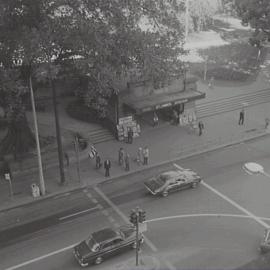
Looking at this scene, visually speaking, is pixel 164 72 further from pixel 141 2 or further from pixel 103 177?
pixel 103 177

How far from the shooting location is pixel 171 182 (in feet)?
76.4

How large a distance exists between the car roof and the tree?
107 ft

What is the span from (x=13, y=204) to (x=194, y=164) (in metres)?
11.8

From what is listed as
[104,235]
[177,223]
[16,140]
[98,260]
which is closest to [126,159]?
[177,223]

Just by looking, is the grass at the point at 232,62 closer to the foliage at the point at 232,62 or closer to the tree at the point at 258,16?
the foliage at the point at 232,62

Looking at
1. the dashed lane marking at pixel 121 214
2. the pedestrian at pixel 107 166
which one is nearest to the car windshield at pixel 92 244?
the dashed lane marking at pixel 121 214

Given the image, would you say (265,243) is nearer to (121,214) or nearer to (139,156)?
(121,214)

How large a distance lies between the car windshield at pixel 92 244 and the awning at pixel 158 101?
13.0 meters

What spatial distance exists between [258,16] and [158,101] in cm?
2017

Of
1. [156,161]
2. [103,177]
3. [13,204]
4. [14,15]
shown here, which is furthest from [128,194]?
[14,15]

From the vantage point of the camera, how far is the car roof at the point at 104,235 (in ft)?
59.6

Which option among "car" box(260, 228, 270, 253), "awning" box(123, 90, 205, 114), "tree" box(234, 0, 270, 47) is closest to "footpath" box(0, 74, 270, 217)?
"awning" box(123, 90, 205, 114)

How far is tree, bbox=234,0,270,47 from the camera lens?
4300cm

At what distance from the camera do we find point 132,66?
23859 mm
